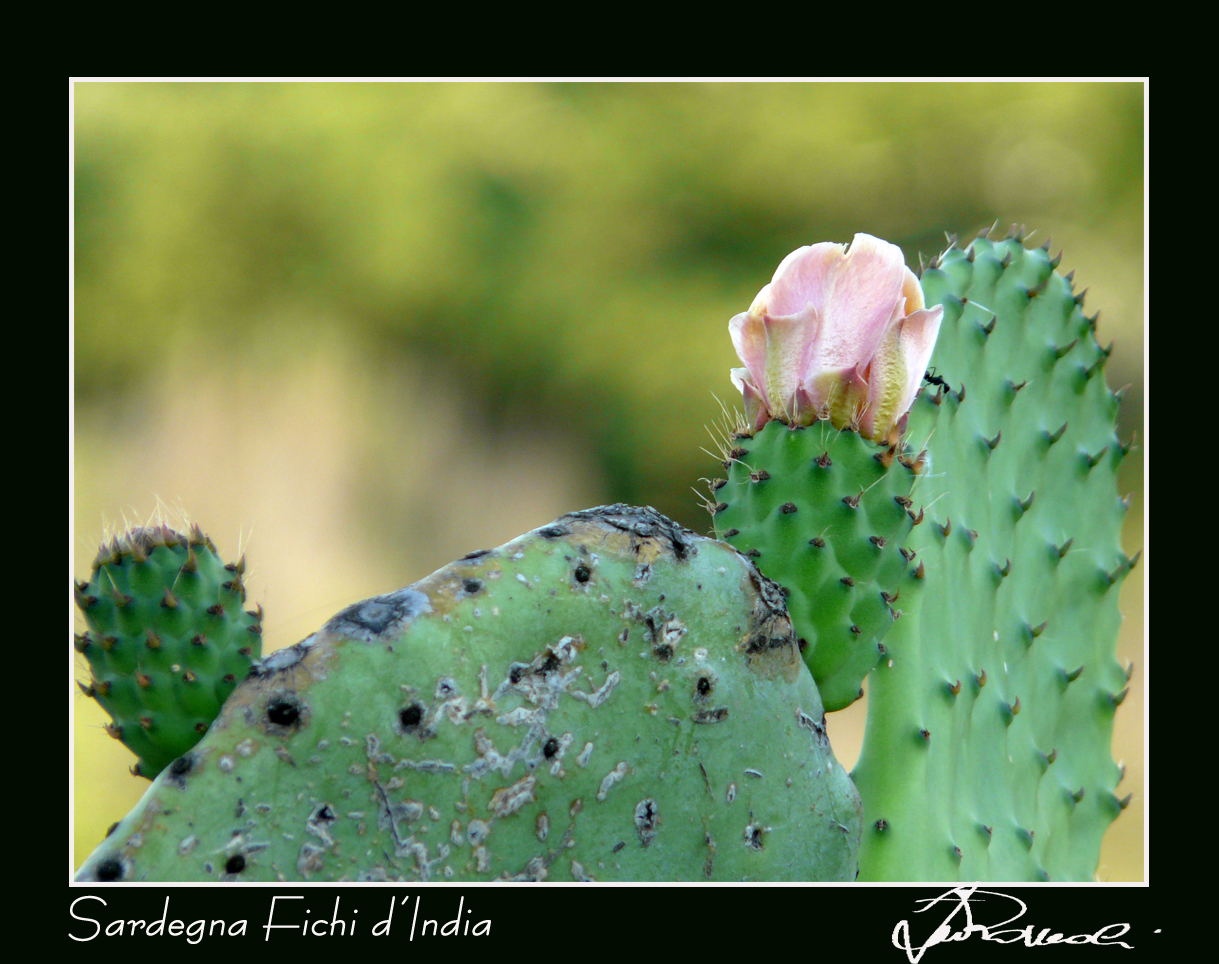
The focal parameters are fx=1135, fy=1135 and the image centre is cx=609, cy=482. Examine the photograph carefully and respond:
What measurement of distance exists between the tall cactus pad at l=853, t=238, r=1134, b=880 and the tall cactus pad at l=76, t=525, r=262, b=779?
493 millimetres

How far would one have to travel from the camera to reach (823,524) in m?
0.76

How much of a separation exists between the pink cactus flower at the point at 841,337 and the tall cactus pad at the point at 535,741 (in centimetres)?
14

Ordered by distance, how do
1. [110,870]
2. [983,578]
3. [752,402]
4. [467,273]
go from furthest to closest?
[467,273], [983,578], [752,402], [110,870]

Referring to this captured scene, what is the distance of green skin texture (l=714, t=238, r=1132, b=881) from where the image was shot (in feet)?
2.53

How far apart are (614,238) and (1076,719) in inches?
92.7

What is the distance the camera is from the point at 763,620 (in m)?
0.70

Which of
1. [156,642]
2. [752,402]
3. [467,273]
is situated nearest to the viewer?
[156,642]

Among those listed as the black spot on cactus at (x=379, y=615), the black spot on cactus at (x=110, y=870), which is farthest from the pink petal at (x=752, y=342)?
the black spot on cactus at (x=110, y=870)

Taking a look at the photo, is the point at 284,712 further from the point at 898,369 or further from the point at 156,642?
the point at 898,369

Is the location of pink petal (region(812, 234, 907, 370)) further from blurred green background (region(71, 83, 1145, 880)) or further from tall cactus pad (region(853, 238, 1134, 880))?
blurred green background (region(71, 83, 1145, 880))

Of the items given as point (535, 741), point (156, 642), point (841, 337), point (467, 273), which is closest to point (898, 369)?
point (841, 337)

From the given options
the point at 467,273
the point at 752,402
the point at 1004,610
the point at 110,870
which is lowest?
the point at 110,870

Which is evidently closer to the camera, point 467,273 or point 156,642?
point 156,642

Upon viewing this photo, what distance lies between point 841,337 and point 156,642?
47 centimetres
